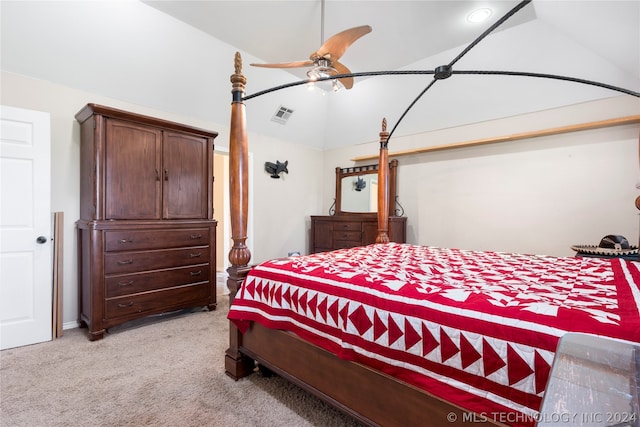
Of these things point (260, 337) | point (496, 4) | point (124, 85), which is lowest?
point (260, 337)

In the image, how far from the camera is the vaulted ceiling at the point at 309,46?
2.48 metres

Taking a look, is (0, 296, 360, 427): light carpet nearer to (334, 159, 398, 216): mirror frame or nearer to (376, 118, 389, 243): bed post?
(376, 118, 389, 243): bed post

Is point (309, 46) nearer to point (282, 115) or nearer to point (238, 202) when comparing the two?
point (282, 115)

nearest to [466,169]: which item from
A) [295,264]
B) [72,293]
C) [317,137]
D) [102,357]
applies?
[317,137]

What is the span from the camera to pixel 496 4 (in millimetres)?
2648

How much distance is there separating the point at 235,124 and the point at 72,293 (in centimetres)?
247

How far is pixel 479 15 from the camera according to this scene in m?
2.80

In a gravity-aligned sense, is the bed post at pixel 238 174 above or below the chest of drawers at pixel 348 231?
above

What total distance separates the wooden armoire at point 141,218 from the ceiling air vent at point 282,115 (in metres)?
1.35

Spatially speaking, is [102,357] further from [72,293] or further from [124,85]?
[124,85]

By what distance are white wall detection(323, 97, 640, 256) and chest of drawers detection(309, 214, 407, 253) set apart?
38 cm

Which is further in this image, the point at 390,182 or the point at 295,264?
the point at 390,182

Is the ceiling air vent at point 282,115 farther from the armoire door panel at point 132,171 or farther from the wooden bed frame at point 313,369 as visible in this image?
the wooden bed frame at point 313,369

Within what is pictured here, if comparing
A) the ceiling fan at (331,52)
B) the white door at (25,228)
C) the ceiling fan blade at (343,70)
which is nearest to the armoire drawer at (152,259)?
the white door at (25,228)
